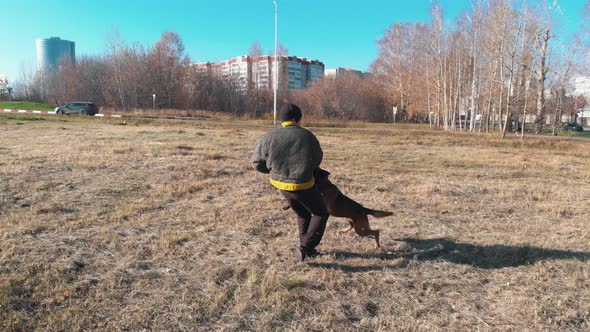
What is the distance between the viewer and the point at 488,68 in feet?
102

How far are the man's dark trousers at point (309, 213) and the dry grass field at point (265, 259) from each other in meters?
0.31

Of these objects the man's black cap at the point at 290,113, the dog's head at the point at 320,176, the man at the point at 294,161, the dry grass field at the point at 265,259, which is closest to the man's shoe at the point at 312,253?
the dry grass field at the point at 265,259

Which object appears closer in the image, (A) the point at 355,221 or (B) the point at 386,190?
(A) the point at 355,221

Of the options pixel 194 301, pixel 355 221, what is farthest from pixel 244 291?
pixel 355 221

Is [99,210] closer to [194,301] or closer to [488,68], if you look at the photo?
[194,301]

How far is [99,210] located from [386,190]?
16.7ft

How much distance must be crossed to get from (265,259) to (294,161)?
116 cm

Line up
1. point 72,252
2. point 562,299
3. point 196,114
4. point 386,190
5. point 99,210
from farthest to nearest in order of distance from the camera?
point 196,114 < point 386,190 < point 99,210 < point 72,252 < point 562,299

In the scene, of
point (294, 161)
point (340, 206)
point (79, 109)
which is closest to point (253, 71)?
point (79, 109)

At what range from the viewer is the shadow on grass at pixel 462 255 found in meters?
3.95

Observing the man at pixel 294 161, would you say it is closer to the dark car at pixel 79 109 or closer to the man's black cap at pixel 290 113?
the man's black cap at pixel 290 113

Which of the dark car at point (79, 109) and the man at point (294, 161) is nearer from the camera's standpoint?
the man at point (294, 161)

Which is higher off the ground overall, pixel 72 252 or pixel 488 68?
pixel 488 68

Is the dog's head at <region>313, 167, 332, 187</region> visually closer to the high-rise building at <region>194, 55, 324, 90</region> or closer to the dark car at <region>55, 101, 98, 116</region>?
the dark car at <region>55, 101, 98, 116</region>
